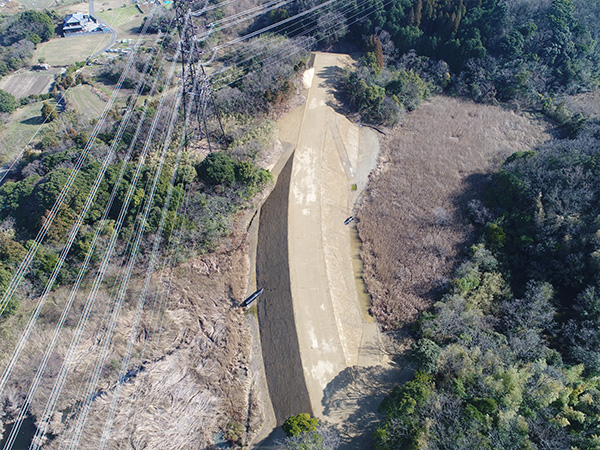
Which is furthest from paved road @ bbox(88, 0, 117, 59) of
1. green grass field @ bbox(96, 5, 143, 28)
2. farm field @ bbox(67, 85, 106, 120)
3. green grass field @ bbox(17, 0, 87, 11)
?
farm field @ bbox(67, 85, 106, 120)

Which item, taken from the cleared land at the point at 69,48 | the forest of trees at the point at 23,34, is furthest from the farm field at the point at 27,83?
the cleared land at the point at 69,48

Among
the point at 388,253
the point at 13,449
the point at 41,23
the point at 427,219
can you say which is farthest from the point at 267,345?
the point at 41,23

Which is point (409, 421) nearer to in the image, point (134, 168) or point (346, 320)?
point (346, 320)

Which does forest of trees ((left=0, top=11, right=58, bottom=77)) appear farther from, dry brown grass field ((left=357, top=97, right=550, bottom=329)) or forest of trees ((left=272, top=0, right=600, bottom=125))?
dry brown grass field ((left=357, top=97, right=550, bottom=329))

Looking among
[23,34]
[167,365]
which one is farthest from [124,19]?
[167,365]

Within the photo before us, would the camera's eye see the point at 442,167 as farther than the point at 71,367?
Yes

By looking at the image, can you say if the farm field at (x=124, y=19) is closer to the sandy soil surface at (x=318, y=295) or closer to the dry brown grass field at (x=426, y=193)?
the sandy soil surface at (x=318, y=295)
